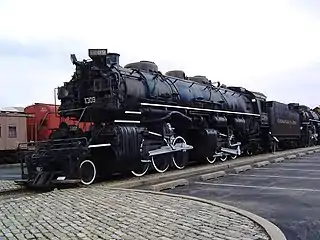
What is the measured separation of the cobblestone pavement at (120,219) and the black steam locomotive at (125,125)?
7.87 feet

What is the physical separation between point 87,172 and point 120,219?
14.6ft

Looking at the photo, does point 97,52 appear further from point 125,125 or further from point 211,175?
point 211,175

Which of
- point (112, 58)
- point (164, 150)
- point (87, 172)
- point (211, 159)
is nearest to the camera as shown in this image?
point (87, 172)

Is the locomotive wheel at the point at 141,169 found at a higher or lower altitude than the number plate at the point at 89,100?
lower

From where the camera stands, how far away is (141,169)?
447 inches

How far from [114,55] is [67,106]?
1.89 meters

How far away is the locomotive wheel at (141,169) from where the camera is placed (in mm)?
11162

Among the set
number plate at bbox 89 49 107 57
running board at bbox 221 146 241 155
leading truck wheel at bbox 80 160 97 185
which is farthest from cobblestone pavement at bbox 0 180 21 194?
running board at bbox 221 146 241 155

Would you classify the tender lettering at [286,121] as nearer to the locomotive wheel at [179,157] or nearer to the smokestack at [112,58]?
the locomotive wheel at [179,157]

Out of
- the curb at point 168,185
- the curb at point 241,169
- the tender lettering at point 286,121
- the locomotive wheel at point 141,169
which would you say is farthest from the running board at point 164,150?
the tender lettering at point 286,121

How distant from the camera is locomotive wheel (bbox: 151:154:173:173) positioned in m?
12.0

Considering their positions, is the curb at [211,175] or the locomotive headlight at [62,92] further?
the locomotive headlight at [62,92]

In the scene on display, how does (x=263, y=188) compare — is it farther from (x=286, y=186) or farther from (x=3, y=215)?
(x=3, y=215)

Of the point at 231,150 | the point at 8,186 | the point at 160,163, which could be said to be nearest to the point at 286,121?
the point at 231,150
